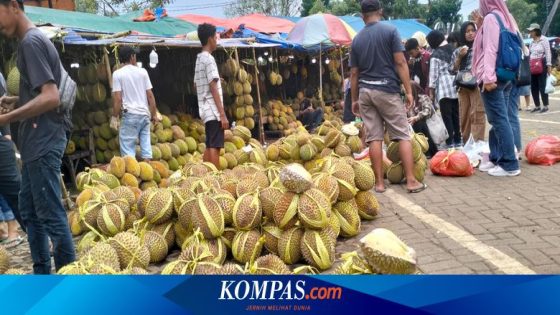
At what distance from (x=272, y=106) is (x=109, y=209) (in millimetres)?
8354

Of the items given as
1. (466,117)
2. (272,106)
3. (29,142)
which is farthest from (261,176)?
(272,106)

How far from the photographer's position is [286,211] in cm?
341

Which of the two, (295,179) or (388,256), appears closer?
(388,256)

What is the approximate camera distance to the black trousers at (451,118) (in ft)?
24.1

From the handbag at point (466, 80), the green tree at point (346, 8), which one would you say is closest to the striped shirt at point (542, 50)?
the handbag at point (466, 80)

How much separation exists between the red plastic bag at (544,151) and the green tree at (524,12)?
4392cm

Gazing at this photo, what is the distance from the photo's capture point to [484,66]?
5.15 metres

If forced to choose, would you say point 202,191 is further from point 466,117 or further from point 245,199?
point 466,117

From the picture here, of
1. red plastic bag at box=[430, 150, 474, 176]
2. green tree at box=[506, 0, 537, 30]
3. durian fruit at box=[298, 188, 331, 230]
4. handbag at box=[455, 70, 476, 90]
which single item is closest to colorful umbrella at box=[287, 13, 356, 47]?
handbag at box=[455, 70, 476, 90]

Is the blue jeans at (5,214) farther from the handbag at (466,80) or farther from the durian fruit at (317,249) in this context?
the handbag at (466,80)

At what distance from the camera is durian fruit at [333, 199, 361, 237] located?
3920 millimetres

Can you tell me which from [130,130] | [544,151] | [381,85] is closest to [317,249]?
[381,85]

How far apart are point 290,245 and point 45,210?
1647 mm

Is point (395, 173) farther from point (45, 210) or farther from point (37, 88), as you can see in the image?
point (37, 88)
